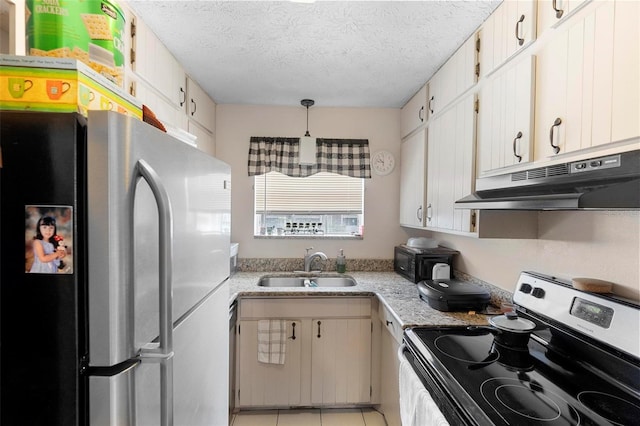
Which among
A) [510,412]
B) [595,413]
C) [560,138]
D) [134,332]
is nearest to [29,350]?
[134,332]

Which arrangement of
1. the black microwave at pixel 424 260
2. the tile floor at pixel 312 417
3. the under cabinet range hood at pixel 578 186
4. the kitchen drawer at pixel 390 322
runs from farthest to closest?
the black microwave at pixel 424 260 < the tile floor at pixel 312 417 < the kitchen drawer at pixel 390 322 < the under cabinet range hood at pixel 578 186

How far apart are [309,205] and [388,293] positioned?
1.17m

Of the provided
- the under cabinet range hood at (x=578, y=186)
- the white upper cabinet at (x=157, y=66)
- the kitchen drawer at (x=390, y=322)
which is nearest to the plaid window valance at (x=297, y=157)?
the white upper cabinet at (x=157, y=66)

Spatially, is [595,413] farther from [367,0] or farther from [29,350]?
[367,0]

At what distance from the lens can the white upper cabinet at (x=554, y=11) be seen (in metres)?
1.03

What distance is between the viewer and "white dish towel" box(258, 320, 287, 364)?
85.0 inches

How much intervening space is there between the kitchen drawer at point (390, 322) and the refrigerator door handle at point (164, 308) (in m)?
1.24

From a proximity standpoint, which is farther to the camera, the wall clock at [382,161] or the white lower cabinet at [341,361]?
the wall clock at [382,161]

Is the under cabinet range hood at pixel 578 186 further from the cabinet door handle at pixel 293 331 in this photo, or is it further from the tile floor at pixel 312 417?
the tile floor at pixel 312 417

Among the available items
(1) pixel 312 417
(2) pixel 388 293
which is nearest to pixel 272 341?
(1) pixel 312 417

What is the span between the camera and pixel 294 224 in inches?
115

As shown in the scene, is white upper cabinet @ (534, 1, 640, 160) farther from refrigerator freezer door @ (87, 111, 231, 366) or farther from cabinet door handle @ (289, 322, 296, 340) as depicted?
cabinet door handle @ (289, 322, 296, 340)

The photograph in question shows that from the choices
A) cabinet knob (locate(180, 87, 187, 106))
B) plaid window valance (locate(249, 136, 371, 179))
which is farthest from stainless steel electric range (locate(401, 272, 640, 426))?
Result: cabinet knob (locate(180, 87, 187, 106))

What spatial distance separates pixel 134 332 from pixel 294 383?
186 cm
